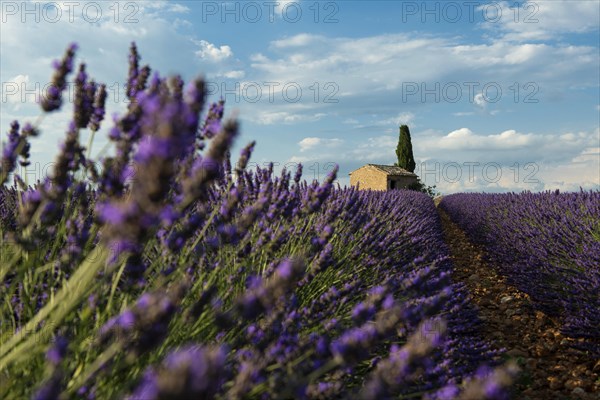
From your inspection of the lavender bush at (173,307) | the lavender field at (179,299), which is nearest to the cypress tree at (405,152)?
the lavender field at (179,299)

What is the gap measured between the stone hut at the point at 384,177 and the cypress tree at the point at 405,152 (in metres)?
3.72

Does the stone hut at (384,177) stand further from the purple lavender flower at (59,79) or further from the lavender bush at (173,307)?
the purple lavender flower at (59,79)

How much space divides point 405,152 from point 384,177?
8.68 meters

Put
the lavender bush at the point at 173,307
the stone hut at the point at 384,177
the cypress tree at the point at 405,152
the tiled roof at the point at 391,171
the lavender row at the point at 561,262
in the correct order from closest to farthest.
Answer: the lavender bush at the point at 173,307, the lavender row at the point at 561,262, the stone hut at the point at 384,177, the tiled roof at the point at 391,171, the cypress tree at the point at 405,152

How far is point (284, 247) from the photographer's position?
357cm

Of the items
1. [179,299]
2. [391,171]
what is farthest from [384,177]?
[179,299]

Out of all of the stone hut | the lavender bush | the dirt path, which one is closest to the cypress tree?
the stone hut

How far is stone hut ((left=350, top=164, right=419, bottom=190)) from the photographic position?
115ft

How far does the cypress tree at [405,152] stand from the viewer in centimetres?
4272

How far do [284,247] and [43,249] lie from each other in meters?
1.54

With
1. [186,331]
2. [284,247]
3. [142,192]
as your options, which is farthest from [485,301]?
[142,192]

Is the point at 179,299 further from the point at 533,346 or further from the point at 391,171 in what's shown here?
the point at 391,171

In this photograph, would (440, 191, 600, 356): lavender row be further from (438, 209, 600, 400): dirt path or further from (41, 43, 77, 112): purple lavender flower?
(41, 43, 77, 112): purple lavender flower

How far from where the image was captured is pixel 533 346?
4.27 m
